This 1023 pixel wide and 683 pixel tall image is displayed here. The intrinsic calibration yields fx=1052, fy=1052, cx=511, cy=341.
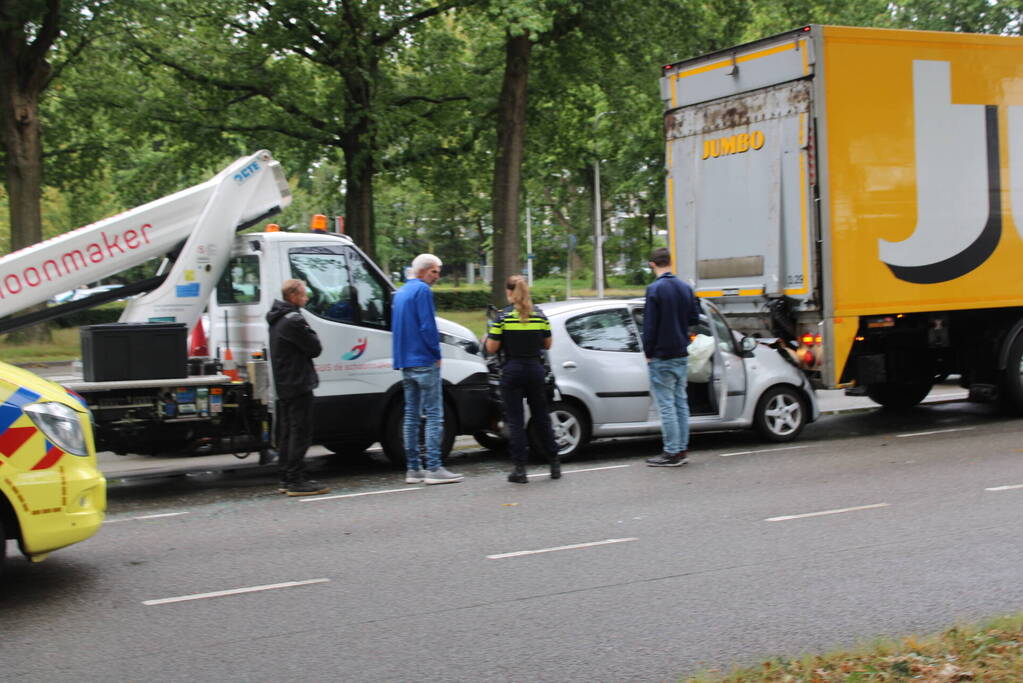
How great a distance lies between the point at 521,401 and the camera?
8922mm

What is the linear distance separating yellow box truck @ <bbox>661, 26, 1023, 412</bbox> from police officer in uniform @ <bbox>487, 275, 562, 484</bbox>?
3.02 metres

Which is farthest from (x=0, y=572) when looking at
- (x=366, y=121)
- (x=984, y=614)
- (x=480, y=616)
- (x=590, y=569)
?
(x=366, y=121)

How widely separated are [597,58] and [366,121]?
5.55m

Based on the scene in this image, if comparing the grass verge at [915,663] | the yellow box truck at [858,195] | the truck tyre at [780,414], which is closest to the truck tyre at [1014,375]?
the yellow box truck at [858,195]

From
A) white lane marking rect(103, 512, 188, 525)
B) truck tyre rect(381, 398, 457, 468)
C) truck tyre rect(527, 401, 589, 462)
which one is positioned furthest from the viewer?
truck tyre rect(527, 401, 589, 462)

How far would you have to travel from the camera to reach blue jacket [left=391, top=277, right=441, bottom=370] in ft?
29.0

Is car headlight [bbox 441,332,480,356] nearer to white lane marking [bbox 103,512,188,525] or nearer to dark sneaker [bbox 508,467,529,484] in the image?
dark sneaker [bbox 508,467,529,484]

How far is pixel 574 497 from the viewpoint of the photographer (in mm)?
8156

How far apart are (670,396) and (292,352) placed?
3387 millimetres

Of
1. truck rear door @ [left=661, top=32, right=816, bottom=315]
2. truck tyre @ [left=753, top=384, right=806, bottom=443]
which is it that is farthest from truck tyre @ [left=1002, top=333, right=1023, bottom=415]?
truck rear door @ [left=661, top=32, right=816, bottom=315]

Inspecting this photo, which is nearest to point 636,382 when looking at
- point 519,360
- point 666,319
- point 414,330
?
point 666,319

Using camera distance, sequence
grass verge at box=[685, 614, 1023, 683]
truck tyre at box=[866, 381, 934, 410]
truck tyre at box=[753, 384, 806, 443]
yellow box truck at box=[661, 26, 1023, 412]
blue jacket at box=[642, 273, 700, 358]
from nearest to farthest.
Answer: grass verge at box=[685, 614, 1023, 683]
blue jacket at box=[642, 273, 700, 358]
yellow box truck at box=[661, 26, 1023, 412]
truck tyre at box=[753, 384, 806, 443]
truck tyre at box=[866, 381, 934, 410]

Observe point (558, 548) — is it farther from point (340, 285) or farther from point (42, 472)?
point (340, 285)

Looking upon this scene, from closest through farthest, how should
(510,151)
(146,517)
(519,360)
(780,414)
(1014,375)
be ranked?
(146,517)
(519,360)
(780,414)
(1014,375)
(510,151)
